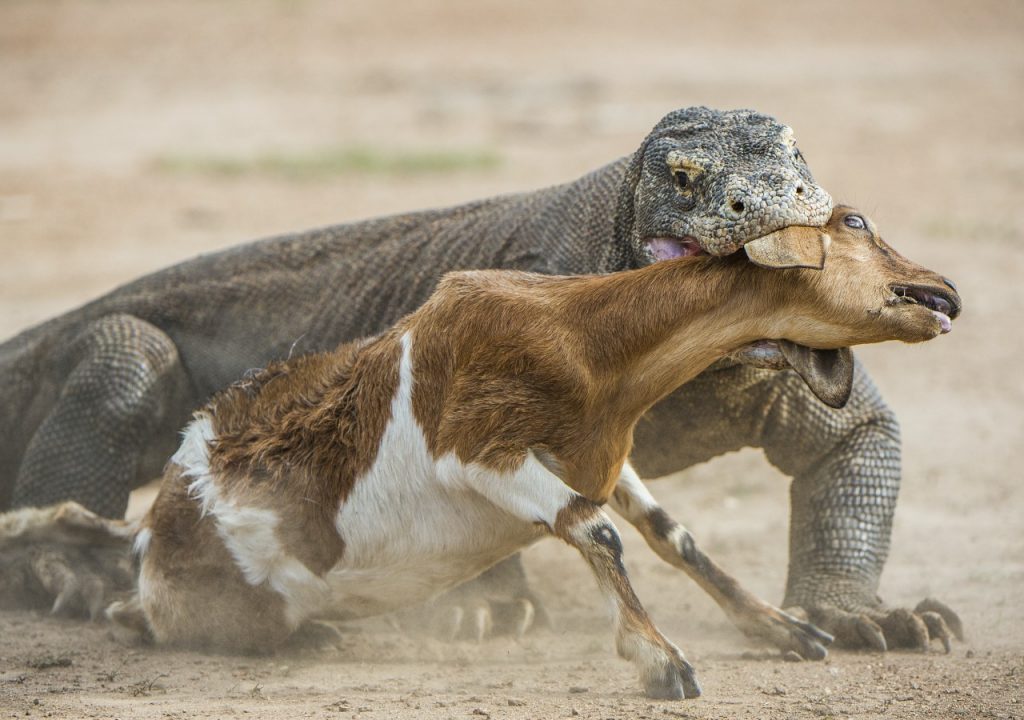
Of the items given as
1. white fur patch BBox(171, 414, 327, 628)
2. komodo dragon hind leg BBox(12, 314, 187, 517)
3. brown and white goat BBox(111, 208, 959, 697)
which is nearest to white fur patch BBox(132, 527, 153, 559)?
brown and white goat BBox(111, 208, 959, 697)

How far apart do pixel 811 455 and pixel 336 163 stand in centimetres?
1073

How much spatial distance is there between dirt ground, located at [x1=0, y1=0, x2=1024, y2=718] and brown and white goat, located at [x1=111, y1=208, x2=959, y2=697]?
0.93ft

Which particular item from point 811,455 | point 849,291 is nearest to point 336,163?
point 811,455

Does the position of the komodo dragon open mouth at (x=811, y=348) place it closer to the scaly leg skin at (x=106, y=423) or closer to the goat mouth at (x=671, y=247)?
the goat mouth at (x=671, y=247)

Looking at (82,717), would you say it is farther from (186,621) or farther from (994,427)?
(994,427)

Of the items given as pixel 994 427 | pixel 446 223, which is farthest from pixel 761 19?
pixel 446 223

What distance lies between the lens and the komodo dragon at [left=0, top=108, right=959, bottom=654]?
538cm

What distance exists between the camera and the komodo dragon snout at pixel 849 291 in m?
4.46

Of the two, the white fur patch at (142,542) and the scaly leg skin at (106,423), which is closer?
the white fur patch at (142,542)

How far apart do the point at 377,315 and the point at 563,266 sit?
4.08 feet

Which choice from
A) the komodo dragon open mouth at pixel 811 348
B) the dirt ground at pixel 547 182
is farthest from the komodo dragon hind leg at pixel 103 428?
the komodo dragon open mouth at pixel 811 348

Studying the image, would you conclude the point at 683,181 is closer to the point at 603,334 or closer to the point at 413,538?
the point at 603,334

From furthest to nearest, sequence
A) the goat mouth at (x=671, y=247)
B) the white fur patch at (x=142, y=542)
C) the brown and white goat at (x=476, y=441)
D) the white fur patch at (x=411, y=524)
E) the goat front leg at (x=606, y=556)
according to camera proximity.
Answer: the white fur patch at (x=142, y=542) < the goat mouth at (x=671, y=247) < the white fur patch at (x=411, y=524) < the goat front leg at (x=606, y=556) < the brown and white goat at (x=476, y=441)

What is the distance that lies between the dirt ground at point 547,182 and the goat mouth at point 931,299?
125 cm
